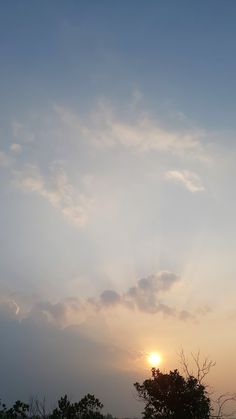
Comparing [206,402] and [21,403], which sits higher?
[21,403]

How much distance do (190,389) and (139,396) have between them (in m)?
5.26

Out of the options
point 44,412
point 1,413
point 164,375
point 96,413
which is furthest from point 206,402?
point 1,413

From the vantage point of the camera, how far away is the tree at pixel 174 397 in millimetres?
36281

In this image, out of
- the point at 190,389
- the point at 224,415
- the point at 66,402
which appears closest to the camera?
the point at 224,415

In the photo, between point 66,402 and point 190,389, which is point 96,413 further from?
point 190,389

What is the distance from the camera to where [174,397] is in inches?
1471

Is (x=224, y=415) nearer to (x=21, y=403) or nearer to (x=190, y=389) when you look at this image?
(x=190, y=389)

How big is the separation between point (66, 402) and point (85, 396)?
7.60 ft

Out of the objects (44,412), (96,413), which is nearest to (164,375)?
(96,413)

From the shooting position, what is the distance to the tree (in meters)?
36.3

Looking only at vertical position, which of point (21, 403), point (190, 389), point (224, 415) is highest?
point (21, 403)

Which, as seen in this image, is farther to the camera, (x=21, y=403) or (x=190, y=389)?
(x=21, y=403)

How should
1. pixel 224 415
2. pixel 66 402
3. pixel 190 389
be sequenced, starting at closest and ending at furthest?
pixel 224 415, pixel 190 389, pixel 66 402

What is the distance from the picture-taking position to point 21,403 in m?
45.2
